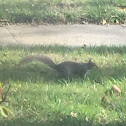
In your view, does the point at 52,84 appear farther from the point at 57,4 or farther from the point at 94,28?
the point at 57,4

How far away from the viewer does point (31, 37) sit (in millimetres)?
6801

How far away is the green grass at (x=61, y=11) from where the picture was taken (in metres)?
7.46

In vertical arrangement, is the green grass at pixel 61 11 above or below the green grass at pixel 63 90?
above

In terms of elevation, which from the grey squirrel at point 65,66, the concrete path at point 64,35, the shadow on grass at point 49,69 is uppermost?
the grey squirrel at point 65,66

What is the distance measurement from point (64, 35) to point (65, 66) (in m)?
1.89

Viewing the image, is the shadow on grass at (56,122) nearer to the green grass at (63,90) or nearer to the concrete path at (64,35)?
the green grass at (63,90)

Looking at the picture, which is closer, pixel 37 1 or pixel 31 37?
pixel 31 37

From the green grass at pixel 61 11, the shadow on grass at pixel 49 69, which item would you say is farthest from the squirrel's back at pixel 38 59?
the green grass at pixel 61 11

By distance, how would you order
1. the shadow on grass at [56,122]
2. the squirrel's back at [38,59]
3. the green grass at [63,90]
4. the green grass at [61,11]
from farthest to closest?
the green grass at [61,11], the squirrel's back at [38,59], the green grass at [63,90], the shadow on grass at [56,122]

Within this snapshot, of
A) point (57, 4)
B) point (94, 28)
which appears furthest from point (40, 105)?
point (57, 4)

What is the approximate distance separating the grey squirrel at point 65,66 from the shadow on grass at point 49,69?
0.12m

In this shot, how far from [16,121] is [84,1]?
4621mm

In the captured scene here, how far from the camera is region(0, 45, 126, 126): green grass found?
4207 millimetres

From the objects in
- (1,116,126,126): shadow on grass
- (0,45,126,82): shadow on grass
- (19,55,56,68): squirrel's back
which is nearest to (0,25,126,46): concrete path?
(0,45,126,82): shadow on grass
